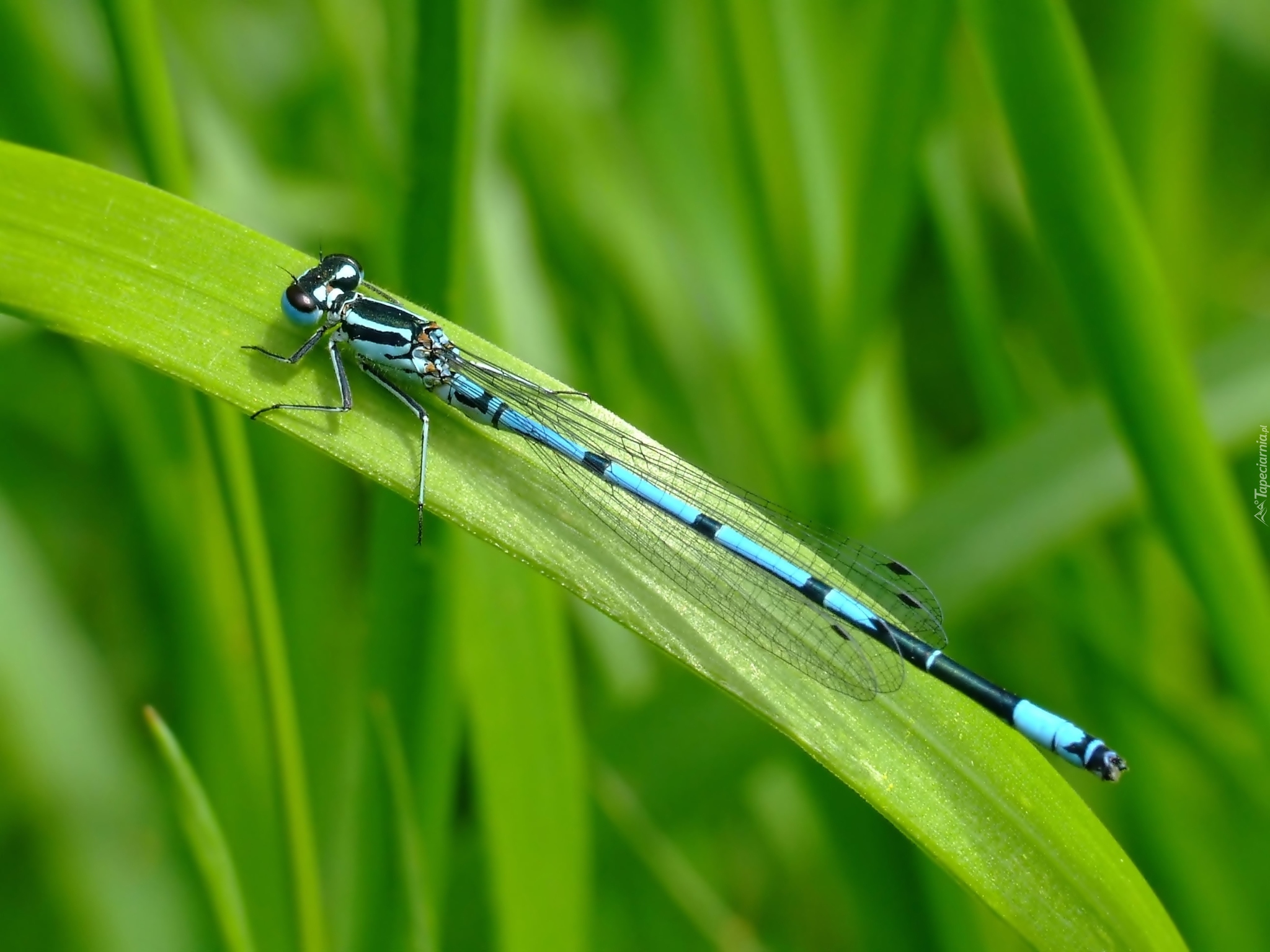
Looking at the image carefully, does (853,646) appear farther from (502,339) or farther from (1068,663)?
(1068,663)

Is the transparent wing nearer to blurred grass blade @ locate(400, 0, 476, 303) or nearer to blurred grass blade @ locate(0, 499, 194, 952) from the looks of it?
blurred grass blade @ locate(400, 0, 476, 303)

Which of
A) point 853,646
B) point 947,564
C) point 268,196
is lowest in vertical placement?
point 853,646

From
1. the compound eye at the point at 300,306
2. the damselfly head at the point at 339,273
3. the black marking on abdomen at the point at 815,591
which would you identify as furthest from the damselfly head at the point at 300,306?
the black marking on abdomen at the point at 815,591

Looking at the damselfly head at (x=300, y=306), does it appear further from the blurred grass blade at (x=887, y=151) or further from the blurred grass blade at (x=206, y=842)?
the blurred grass blade at (x=887, y=151)

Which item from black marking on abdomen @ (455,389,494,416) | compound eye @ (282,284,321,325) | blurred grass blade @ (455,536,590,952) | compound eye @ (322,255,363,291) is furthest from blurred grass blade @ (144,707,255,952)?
compound eye @ (322,255,363,291)

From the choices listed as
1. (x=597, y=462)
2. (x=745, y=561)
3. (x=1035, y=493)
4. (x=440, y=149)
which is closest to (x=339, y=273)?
(x=440, y=149)

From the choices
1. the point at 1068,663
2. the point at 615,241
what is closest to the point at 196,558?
the point at 615,241
